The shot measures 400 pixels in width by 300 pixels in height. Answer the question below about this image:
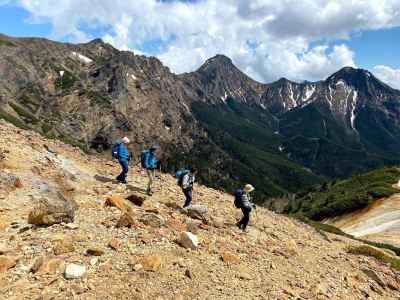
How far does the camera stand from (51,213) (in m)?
16.9

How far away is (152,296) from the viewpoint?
13695mm

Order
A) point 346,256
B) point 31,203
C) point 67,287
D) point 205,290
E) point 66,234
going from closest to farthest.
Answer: point 67,287 < point 205,290 < point 66,234 < point 31,203 < point 346,256

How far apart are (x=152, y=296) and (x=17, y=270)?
4155 millimetres

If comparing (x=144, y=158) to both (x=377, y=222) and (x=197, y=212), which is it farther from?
(x=377, y=222)

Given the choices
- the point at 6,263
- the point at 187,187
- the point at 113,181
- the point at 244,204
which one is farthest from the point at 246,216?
the point at 6,263

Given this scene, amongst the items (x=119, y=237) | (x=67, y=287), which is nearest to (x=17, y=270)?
(x=67, y=287)

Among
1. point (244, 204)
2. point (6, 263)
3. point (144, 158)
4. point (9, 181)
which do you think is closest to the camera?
point (6, 263)

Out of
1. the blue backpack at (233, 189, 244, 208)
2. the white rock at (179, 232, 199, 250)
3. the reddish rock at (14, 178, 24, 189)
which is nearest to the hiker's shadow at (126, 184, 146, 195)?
the blue backpack at (233, 189, 244, 208)

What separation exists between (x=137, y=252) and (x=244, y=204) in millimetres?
8411

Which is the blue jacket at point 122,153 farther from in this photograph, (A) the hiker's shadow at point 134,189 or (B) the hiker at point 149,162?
(A) the hiker's shadow at point 134,189

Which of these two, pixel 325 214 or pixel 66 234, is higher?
pixel 66 234

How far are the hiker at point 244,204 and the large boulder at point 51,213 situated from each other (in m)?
8.73

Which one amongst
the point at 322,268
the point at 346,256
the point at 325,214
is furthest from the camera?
the point at 325,214

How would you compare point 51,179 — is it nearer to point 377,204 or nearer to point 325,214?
point 377,204
